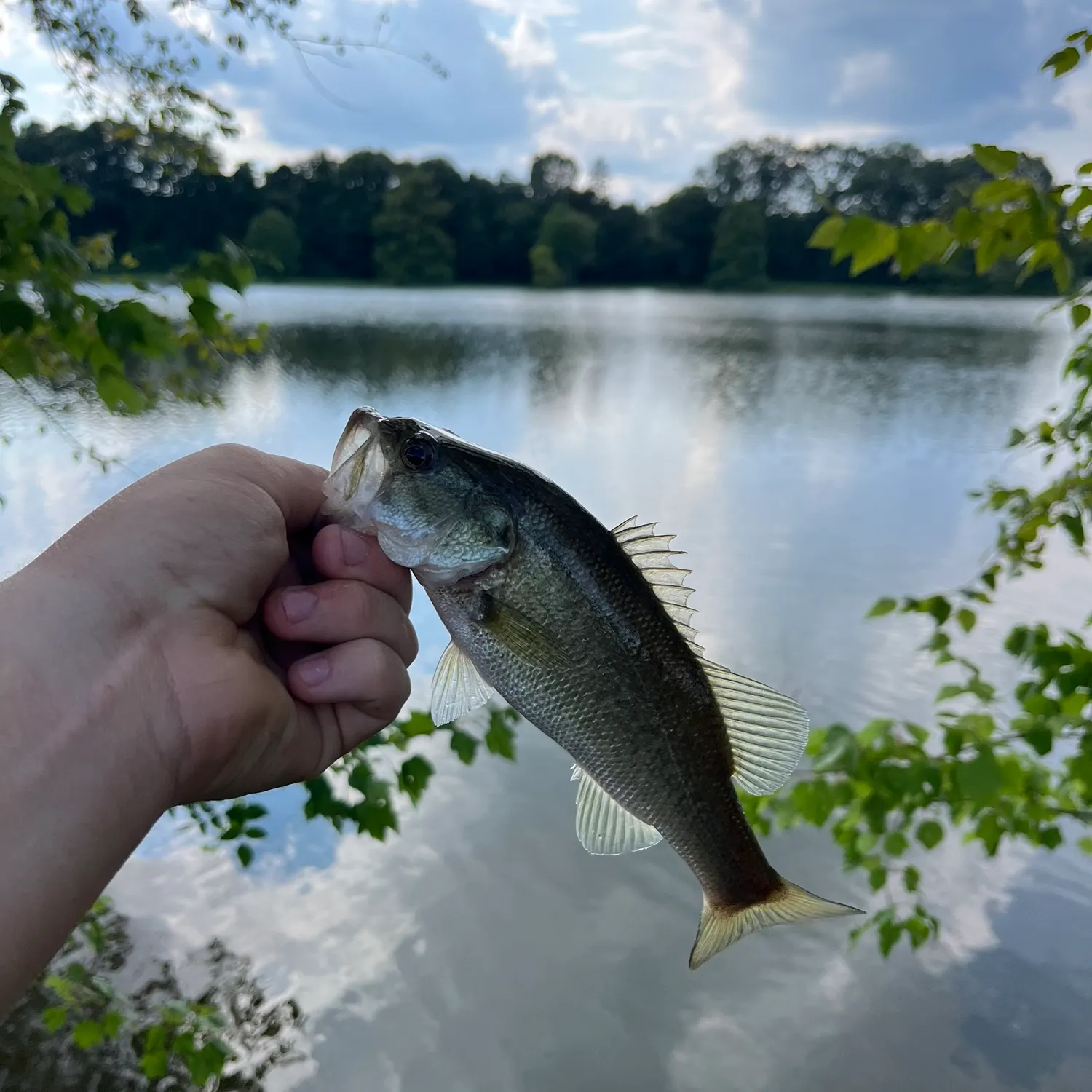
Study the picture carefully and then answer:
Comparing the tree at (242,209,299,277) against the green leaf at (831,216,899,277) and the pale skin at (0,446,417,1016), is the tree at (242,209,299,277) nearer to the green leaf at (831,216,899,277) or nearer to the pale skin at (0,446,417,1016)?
the green leaf at (831,216,899,277)

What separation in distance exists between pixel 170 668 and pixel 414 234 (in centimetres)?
1409

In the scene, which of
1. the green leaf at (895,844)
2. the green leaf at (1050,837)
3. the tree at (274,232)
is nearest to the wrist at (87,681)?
the green leaf at (895,844)

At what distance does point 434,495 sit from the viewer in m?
1.68

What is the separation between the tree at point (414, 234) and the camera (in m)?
11.8

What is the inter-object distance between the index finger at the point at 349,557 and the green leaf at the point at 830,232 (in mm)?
1505

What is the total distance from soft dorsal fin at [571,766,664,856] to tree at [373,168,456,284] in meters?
10.8

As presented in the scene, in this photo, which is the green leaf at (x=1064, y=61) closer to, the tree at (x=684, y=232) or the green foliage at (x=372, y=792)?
the green foliage at (x=372, y=792)

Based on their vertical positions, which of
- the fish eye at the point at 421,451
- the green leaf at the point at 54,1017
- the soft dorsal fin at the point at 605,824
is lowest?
the green leaf at the point at 54,1017

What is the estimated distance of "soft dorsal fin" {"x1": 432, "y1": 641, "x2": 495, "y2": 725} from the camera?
175 centimetres

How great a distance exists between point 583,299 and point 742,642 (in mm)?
40245

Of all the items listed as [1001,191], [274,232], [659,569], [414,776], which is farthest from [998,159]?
[274,232]

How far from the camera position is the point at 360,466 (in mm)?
1706

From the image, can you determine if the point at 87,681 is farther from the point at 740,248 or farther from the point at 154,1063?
the point at 740,248

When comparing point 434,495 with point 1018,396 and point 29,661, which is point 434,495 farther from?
point 1018,396
